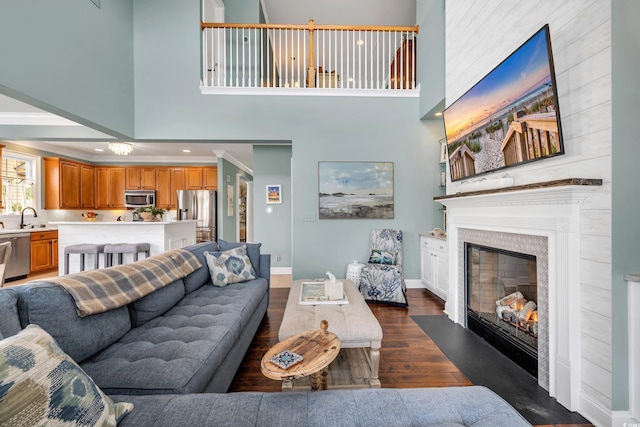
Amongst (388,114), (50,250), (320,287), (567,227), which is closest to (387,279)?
(320,287)

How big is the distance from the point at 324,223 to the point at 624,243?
310 centimetres

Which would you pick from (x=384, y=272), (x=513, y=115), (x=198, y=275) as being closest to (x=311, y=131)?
(x=384, y=272)

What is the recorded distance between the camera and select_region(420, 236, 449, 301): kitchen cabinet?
3.49 meters

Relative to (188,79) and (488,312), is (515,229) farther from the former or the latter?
(188,79)

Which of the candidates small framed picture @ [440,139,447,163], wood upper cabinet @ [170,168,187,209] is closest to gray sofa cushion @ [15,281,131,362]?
small framed picture @ [440,139,447,163]

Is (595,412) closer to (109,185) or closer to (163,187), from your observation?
(163,187)

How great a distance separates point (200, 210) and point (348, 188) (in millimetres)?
4032

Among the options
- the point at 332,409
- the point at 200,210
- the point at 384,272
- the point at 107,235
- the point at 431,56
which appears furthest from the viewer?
the point at 200,210

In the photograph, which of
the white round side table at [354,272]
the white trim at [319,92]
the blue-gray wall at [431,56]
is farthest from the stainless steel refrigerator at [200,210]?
the blue-gray wall at [431,56]

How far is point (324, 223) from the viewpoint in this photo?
4141mm

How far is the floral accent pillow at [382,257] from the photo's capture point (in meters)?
3.92

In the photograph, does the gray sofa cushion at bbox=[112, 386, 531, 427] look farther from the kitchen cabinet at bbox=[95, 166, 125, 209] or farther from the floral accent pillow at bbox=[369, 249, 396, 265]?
the kitchen cabinet at bbox=[95, 166, 125, 209]

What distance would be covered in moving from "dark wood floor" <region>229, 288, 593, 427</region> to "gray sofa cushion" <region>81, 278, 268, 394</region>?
0.34 metres

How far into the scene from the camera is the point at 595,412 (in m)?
1.55
